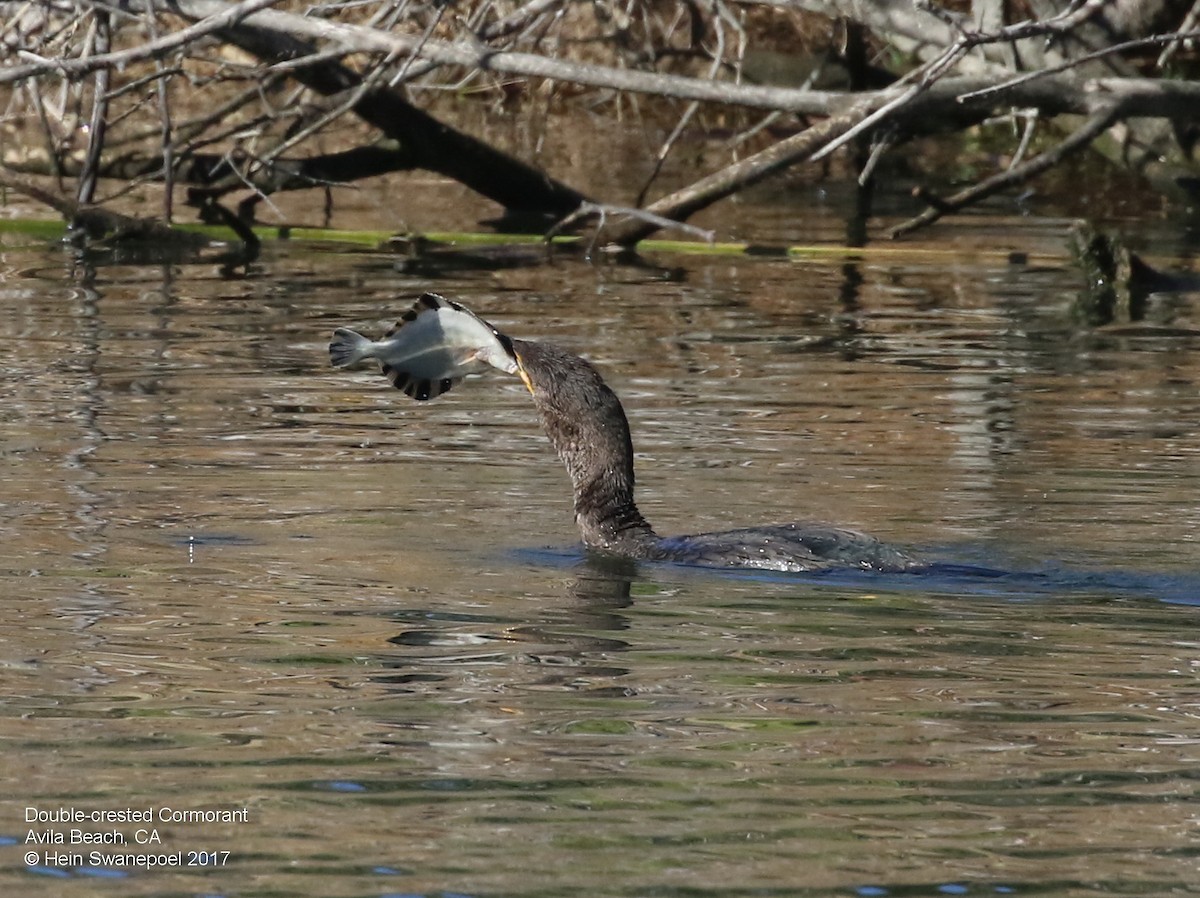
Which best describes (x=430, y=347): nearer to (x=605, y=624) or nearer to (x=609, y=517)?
(x=609, y=517)

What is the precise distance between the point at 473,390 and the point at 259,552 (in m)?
3.70

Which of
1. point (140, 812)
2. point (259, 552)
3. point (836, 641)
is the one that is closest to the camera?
point (140, 812)

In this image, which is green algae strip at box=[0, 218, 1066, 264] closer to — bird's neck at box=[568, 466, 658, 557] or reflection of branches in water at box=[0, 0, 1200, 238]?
reflection of branches in water at box=[0, 0, 1200, 238]

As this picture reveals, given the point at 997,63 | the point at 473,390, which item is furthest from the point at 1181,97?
the point at 473,390

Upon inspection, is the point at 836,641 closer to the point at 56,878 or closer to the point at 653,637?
the point at 653,637

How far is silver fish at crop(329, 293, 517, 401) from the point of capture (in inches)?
291

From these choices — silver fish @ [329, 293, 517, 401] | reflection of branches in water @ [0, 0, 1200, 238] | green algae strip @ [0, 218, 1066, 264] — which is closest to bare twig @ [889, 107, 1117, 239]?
reflection of branches in water @ [0, 0, 1200, 238]

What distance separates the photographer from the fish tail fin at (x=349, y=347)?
7403 mm

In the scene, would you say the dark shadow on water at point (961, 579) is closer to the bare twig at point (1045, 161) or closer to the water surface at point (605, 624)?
the water surface at point (605, 624)

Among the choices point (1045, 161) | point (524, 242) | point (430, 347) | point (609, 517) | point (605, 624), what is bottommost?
point (605, 624)

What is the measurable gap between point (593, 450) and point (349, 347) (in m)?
0.89

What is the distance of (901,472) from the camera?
8.62 metres

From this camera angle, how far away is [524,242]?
15289mm

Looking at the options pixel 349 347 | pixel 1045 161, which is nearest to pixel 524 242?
pixel 1045 161
